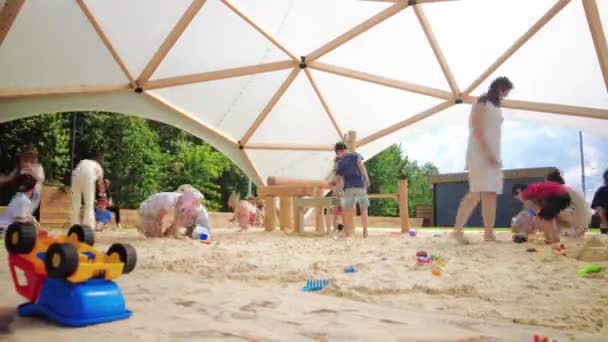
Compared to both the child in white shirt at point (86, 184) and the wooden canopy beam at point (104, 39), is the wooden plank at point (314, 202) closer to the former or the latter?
the child in white shirt at point (86, 184)

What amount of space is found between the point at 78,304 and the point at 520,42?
790 cm

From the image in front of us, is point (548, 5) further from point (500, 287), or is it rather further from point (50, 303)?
point (50, 303)

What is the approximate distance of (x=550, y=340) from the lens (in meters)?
1.58

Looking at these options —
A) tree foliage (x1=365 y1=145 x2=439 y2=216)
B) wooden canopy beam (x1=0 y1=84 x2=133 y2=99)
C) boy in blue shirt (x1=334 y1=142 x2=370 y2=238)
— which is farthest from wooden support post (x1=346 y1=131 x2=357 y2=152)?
tree foliage (x1=365 y1=145 x2=439 y2=216)

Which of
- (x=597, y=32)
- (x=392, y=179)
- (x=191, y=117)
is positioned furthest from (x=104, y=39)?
(x=392, y=179)

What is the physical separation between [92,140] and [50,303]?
1545cm

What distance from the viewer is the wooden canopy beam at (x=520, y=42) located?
7.00 metres

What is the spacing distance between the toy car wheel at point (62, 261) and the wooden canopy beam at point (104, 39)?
22.5 ft

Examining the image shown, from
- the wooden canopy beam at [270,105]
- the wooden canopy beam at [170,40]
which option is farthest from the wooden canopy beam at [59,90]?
the wooden canopy beam at [270,105]

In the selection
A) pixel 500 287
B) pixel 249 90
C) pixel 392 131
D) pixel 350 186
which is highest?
pixel 249 90

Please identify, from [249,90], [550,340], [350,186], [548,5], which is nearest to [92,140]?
[249,90]

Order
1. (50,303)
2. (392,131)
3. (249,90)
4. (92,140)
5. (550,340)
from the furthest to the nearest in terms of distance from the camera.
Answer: (92,140)
(392,131)
(249,90)
(50,303)
(550,340)

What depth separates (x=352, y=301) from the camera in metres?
2.27

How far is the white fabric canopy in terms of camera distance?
294 inches
